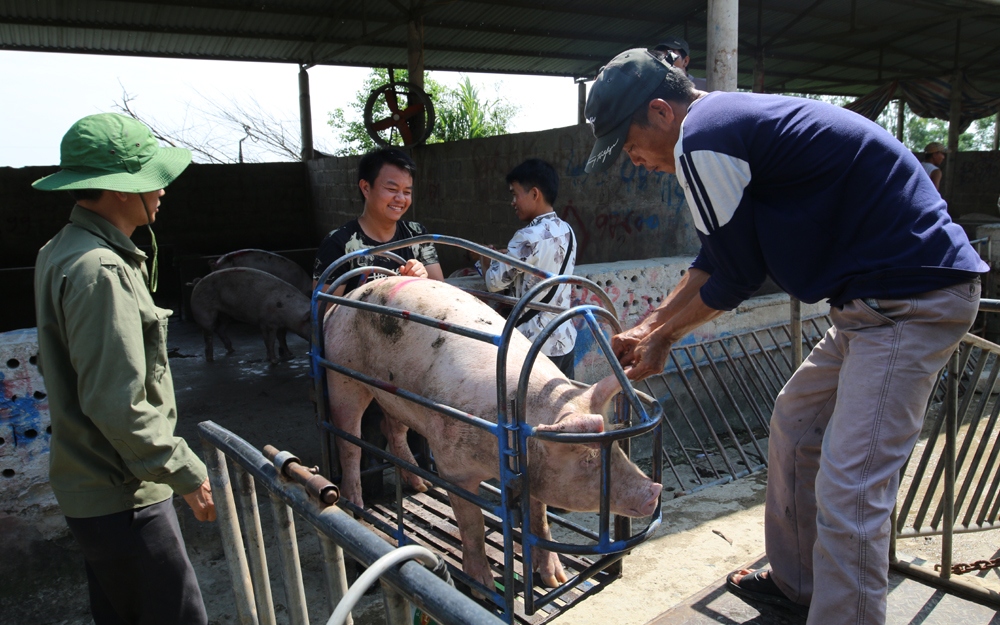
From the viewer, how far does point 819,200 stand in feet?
5.95

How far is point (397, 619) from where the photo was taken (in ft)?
3.69

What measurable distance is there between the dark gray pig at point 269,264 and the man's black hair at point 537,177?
5020 mm

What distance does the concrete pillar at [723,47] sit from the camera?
4.91 m

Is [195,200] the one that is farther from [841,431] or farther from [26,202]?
[841,431]

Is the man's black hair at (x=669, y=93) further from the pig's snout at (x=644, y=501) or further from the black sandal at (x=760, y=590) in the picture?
the black sandal at (x=760, y=590)

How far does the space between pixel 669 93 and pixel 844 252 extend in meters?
0.71

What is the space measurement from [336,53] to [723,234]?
33.2ft

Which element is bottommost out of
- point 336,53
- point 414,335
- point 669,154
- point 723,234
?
point 414,335

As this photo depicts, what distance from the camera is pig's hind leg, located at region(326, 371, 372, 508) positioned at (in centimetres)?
294

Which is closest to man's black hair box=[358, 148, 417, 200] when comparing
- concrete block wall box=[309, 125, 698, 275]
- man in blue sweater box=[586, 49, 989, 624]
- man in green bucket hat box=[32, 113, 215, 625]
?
man in green bucket hat box=[32, 113, 215, 625]

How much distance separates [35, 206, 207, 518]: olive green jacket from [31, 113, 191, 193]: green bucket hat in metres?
0.11

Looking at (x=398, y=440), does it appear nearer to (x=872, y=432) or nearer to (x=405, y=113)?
(x=872, y=432)

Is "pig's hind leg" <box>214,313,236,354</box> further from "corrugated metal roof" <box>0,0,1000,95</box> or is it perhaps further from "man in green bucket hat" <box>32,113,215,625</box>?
"man in green bucket hat" <box>32,113,215,625</box>

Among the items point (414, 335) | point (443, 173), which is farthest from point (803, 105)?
point (443, 173)
